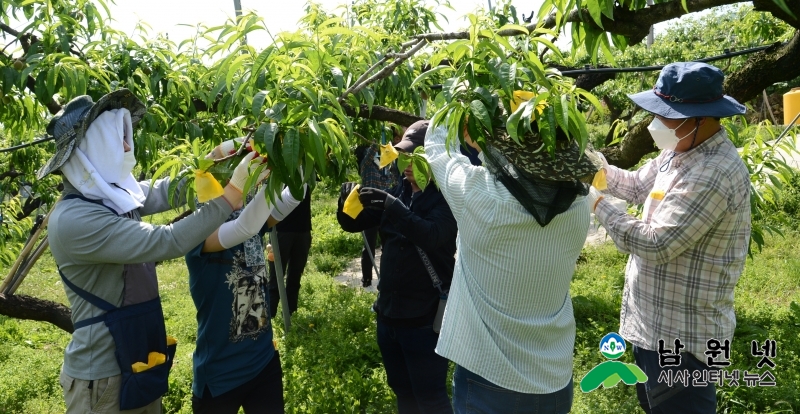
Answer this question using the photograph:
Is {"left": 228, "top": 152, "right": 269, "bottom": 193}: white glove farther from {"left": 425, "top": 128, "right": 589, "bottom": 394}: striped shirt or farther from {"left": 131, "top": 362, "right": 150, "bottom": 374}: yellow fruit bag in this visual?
{"left": 131, "top": 362, "right": 150, "bottom": 374}: yellow fruit bag

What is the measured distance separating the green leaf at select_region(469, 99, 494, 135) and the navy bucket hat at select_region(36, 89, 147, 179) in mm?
1336

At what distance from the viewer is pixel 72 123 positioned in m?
2.29

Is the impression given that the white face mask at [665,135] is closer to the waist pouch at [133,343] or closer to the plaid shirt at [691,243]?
the plaid shirt at [691,243]

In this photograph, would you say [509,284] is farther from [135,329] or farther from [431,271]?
[135,329]

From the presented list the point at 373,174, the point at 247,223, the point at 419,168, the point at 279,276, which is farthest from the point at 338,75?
the point at 373,174

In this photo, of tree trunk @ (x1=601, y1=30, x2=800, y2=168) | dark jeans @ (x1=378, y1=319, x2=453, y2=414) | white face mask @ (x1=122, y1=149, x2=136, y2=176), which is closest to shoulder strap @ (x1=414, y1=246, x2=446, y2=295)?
dark jeans @ (x1=378, y1=319, x2=453, y2=414)

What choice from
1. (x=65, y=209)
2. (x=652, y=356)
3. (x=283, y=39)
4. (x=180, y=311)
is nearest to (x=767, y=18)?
(x=652, y=356)

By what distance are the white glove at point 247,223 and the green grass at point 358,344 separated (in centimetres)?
159

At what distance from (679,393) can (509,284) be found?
85 cm

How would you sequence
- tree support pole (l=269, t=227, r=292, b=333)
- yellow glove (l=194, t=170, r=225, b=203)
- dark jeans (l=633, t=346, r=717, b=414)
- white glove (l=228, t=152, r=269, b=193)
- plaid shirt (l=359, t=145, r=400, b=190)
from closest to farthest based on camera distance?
1. yellow glove (l=194, t=170, r=225, b=203)
2. white glove (l=228, t=152, r=269, b=193)
3. dark jeans (l=633, t=346, r=717, b=414)
4. tree support pole (l=269, t=227, r=292, b=333)
5. plaid shirt (l=359, t=145, r=400, b=190)

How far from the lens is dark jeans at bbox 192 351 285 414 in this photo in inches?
102

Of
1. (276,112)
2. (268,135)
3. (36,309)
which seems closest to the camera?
(268,135)

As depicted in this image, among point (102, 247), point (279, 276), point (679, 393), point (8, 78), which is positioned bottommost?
point (279, 276)

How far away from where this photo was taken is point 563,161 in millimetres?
1928
